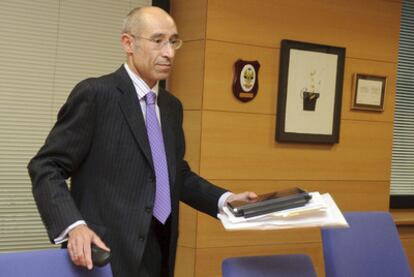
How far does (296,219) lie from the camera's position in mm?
1714

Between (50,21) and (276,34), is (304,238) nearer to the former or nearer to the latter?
(276,34)

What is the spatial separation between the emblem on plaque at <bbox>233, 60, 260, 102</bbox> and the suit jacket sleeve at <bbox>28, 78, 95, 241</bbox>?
1.56 metres

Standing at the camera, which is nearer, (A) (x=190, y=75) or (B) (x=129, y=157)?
(B) (x=129, y=157)

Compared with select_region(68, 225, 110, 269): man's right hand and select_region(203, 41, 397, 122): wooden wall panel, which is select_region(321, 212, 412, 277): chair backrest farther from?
select_region(203, 41, 397, 122): wooden wall panel

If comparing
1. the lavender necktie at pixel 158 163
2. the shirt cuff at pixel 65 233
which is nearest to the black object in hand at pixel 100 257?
the shirt cuff at pixel 65 233

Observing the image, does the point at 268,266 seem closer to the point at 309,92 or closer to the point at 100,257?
the point at 100,257

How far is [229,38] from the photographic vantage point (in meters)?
3.46

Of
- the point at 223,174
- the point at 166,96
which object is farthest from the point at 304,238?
the point at 166,96

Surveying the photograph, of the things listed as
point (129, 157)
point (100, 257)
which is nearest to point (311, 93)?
point (129, 157)

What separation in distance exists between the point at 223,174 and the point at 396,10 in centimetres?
173

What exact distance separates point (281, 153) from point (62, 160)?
6.58 ft

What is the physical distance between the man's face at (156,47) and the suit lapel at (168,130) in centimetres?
18

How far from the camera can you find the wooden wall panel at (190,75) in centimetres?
340

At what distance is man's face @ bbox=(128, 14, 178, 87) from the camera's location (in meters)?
2.08
